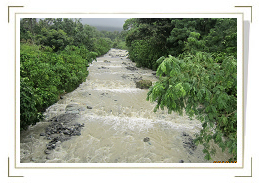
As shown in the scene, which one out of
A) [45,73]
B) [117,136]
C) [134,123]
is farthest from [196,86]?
[45,73]

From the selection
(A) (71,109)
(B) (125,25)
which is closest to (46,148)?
(A) (71,109)

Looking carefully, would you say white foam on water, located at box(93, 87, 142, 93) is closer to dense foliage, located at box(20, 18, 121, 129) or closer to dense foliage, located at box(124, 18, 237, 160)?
dense foliage, located at box(20, 18, 121, 129)

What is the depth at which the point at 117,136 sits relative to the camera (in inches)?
182

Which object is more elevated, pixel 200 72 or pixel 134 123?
pixel 200 72

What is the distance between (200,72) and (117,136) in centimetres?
280

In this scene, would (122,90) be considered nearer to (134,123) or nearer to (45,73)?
(134,123)

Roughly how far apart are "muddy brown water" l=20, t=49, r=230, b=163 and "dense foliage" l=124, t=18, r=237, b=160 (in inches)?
26.5

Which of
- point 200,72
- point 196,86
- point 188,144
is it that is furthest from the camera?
point 188,144

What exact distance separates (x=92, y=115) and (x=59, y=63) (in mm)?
2334

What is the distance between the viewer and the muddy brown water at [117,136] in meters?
3.88

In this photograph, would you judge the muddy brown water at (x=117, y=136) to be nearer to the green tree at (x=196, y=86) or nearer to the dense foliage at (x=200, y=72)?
the dense foliage at (x=200, y=72)

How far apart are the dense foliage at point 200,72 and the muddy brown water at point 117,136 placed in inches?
26.5

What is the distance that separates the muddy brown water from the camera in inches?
153
